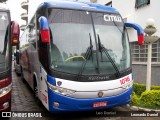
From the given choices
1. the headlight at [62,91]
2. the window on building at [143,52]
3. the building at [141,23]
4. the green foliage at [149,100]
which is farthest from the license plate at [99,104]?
the window on building at [143,52]

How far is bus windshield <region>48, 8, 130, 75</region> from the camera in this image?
629 cm

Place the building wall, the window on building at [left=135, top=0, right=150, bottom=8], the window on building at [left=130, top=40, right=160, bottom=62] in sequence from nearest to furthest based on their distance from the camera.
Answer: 1. the building wall
2. the window on building at [left=130, top=40, right=160, bottom=62]
3. the window on building at [left=135, top=0, right=150, bottom=8]

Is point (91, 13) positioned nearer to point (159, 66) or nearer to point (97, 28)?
point (97, 28)

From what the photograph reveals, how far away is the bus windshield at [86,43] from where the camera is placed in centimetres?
629

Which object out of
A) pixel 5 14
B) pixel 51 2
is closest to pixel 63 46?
pixel 51 2

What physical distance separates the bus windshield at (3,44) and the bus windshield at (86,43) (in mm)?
1154

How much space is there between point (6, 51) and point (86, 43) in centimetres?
204

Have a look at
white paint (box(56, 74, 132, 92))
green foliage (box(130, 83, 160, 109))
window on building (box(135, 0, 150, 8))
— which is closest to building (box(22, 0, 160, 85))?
window on building (box(135, 0, 150, 8))

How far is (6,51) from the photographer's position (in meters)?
6.46

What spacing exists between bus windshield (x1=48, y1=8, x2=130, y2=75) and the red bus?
108cm

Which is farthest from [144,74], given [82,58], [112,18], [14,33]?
[14,33]

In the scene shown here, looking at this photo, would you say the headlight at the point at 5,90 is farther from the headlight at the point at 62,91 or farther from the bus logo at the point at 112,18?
the bus logo at the point at 112,18

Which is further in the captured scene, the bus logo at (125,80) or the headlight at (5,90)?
the bus logo at (125,80)

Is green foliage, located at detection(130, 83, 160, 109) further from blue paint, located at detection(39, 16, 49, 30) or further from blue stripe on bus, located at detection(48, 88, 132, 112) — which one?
blue paint, located at detection(39, 16, 49, 30)
